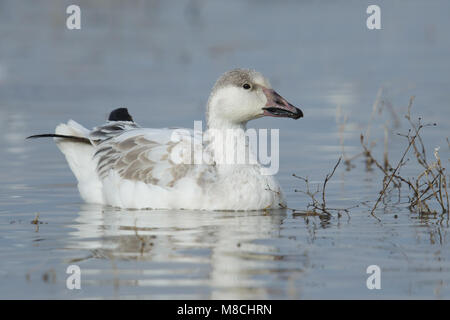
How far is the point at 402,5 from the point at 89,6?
9518 mm

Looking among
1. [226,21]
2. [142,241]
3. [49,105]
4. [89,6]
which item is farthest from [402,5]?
[142,241]

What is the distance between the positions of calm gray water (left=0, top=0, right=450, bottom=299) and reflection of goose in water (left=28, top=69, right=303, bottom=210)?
22 cm

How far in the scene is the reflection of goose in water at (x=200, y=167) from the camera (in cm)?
1038

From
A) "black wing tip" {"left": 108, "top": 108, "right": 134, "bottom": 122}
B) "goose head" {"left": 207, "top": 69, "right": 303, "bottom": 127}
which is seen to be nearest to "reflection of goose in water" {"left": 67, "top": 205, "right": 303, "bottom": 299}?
"goose head" {"left": 207, "top": 69, "right": 303, "bottom": 127}

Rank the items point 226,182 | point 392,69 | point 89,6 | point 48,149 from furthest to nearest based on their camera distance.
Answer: point 89,6, point 392,69, point 48,149, point 226,182

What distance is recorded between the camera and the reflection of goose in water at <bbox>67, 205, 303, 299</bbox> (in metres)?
7.44

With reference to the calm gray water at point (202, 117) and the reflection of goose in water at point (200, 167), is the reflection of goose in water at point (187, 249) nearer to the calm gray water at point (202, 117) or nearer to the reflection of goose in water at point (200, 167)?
the calm gray water at point (202, 117)

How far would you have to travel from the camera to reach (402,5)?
29.6m

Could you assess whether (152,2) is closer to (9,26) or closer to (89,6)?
(89,6)

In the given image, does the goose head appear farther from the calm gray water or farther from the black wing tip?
the black wing tip

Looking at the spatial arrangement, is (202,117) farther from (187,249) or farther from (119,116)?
(187,249)

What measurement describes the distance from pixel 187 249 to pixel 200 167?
6.87 feet

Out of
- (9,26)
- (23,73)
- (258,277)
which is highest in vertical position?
(9,26)

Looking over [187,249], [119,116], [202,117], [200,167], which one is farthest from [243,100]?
[202,117]
